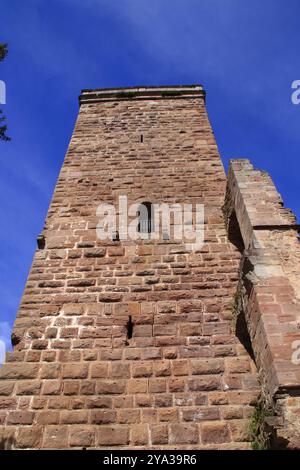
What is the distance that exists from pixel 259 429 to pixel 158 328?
163 centimetres

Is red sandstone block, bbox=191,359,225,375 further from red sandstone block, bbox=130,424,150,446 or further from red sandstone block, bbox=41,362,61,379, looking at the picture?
red sandstone block, bbox=41,362,61,379

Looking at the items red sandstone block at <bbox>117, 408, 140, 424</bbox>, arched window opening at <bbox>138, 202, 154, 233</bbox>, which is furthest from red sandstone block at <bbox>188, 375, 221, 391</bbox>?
arched window opening at <bbox>138, 202, 154, 233</bbox>

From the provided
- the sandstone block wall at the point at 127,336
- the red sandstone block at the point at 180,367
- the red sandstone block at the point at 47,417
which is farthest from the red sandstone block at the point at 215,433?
the red sandstone block at the point at 47,417

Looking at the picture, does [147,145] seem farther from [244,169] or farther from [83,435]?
[83,435]

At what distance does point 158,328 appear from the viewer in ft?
16.1

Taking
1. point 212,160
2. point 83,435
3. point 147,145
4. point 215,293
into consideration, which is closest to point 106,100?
point 147,145

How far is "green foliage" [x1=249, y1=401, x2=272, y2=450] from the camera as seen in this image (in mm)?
3503

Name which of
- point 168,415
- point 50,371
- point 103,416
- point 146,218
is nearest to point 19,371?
point 50,371

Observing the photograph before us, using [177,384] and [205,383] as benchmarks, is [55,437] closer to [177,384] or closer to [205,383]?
[177,384]

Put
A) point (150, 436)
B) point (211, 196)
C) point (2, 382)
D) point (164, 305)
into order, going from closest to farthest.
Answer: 1. point (150, 436)
2. point (2, 382)
3. point (164, 305)
4. point (211, 196)

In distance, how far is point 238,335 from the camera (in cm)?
475

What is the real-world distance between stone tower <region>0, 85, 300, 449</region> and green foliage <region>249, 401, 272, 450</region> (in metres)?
0.05

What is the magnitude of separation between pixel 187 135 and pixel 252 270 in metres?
5.10
